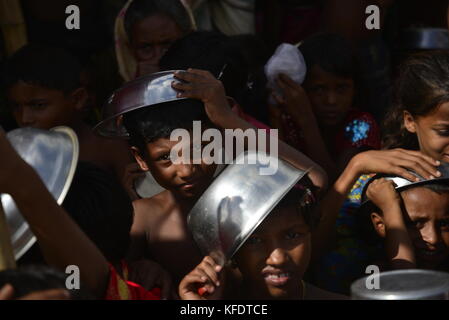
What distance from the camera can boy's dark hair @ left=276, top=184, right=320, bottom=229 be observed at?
92.8 inches

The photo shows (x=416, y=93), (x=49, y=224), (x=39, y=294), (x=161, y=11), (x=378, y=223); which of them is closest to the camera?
(x=39, y=294)

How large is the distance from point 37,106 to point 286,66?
38.8 inches

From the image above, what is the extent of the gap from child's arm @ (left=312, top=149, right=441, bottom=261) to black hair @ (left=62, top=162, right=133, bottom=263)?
2.55 feet

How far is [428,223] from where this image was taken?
2605mm

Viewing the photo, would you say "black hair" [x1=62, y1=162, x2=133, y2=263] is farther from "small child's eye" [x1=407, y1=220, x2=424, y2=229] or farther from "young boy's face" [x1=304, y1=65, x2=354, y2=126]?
"young boy's face" [x1=304, y1=65, x2=354, y2=126]

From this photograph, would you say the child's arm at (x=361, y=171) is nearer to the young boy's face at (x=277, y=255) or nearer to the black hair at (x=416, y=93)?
the black hair at (x=416, y=93)

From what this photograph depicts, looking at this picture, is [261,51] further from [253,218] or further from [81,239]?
[81,239]

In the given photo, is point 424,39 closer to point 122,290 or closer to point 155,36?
point 155,36

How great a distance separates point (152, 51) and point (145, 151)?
2.77 feet

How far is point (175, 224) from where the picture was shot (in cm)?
281

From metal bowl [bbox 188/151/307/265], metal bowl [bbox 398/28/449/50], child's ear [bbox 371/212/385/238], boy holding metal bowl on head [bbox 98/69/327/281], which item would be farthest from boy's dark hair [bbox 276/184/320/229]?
metal bowl [bbox 398/28/449/50]

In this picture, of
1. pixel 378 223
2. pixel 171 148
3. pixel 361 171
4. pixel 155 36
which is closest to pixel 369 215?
pixel 378 223

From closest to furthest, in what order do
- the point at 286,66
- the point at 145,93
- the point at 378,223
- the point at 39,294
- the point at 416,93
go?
the point at 39,294 < the point at 145,93 < the point at 378,223 < the point at 416,93 < the point at 286,66
